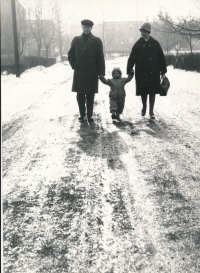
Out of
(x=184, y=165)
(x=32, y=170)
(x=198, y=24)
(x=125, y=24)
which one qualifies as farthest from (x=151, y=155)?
(x=125, y=24)

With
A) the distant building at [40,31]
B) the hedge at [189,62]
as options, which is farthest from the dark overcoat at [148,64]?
the distant building at [40,31]

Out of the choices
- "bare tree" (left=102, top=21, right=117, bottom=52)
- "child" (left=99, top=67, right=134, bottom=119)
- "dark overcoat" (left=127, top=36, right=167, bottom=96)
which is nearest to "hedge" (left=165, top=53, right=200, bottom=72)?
"dark overcoat" (left=127, top=36, right=167, bottom=96)

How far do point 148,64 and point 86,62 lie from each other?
120 cm

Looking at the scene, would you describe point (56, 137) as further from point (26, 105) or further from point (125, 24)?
point (125, 24)

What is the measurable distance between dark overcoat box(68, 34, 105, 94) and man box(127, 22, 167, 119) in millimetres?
717

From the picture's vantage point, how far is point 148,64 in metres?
6.19

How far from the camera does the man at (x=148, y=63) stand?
6.12 meters

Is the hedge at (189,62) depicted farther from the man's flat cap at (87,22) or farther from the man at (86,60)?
the man's flat cap at (87,22)

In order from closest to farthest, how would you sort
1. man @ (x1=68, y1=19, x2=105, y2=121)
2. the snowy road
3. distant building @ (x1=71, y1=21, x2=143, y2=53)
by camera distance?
the snowy road → man @ (x1=68, y1=19, x2=105, y2=121) → distant building @ (x1=71, y1=21, x2=143, y2=53)

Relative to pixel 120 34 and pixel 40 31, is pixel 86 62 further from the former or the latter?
pixel 120 34

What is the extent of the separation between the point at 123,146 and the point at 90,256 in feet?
8.42

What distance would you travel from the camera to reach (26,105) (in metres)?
8.56

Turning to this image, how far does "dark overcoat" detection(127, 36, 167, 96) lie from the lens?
6.12m

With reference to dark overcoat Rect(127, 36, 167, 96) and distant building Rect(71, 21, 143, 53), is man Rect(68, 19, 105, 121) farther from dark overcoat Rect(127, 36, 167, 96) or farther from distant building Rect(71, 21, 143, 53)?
distant building Rect(71, 21, 143, 53)
